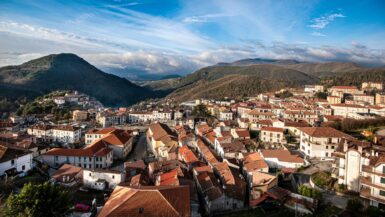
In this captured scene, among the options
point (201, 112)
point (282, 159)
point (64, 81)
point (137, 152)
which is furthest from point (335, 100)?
point (64, 81)

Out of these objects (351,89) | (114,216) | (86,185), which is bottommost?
(86,185)

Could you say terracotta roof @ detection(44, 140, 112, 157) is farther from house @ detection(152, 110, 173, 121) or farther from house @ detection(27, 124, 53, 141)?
house @ detection(152, 110, 173, 121)

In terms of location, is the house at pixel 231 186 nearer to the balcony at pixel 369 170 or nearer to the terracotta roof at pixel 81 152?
the balcony at pixel 369 170

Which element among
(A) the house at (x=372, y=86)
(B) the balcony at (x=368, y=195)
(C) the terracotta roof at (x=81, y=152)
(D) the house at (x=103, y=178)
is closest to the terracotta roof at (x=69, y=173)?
(D) the house at (x=103, y=178)

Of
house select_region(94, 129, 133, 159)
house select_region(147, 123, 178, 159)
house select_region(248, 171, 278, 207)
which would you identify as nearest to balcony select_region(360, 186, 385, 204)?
house select_region(248, 171, 278, 207)

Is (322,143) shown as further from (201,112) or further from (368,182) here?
(201,112)

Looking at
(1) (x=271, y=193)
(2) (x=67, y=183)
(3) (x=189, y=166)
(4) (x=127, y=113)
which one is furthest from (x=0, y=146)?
(4) (x=127, y=113)

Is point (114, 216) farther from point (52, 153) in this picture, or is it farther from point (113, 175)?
point (52, 153)
